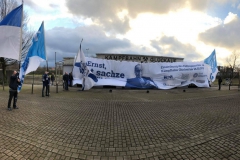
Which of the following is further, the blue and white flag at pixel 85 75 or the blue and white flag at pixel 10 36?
the blue and white flag at pixel 85 75

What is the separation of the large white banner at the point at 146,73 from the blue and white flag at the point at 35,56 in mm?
5903

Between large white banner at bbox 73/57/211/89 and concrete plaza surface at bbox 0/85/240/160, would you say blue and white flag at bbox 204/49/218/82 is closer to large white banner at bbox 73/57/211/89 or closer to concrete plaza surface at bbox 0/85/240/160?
large white banner at bbox 73/57/211/89

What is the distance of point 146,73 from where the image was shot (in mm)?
17047

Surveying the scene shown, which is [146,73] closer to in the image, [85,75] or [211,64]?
[85,75]

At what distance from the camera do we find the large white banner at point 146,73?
1598cm

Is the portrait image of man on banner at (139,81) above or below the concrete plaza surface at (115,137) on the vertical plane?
above

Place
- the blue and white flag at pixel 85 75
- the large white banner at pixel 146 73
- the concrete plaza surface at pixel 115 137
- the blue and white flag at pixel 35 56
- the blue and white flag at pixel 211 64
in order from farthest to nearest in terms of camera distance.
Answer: the blue and white flag at pixel 211 64 < the large white banner at pixel 146 73 < the blue and white flag at pixel 85 75 < the blue and white flag at pixel 35 56 < the concrete plaza surface at pixel 115 137

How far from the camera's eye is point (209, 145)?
12.6 feet

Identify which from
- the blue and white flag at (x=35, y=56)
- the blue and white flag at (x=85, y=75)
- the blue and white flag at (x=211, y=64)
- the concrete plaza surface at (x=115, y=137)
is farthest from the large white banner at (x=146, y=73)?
the concrete plaza surface at (x=115, y=137)

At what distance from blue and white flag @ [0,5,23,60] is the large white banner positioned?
735 centimetres

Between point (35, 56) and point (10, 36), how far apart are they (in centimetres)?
162

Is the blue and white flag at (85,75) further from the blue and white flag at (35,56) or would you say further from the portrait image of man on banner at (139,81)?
the blue and white flag at (35,56)

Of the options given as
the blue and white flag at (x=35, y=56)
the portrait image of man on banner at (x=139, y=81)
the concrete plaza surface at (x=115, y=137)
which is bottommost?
the concrete plaza surface at (x=115, y=137)

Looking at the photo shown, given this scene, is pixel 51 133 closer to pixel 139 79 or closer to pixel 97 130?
pixel 97 130
